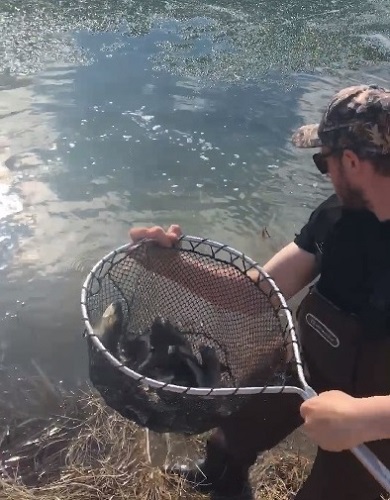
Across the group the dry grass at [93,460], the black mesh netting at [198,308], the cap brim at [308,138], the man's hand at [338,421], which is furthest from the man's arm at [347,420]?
the dry grass at [93,460]

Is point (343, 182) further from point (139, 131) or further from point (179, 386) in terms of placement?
point (139, 131)

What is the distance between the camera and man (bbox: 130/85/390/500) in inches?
80.2

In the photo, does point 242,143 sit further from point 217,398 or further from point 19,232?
point 217,398

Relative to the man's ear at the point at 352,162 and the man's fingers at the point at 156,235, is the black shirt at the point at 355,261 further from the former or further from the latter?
the man's fingers at the point at 156,235

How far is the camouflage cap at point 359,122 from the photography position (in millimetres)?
2010

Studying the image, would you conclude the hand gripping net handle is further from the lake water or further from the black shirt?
the lake water

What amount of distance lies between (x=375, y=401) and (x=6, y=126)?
15.3 ft

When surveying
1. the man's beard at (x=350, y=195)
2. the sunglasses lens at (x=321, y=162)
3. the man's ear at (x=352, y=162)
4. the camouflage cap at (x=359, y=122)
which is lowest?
the man's beard at (x=350, y=195)

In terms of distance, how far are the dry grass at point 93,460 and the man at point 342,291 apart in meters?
0.43

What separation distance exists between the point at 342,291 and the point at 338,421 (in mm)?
625

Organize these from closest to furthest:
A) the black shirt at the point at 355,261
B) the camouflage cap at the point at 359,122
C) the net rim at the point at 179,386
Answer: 1. the net rim at the point at 179,386
2. the camouflage cap at the point at 359,122
3. the black shirt at the point at 355,261

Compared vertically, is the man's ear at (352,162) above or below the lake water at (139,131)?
Result: above

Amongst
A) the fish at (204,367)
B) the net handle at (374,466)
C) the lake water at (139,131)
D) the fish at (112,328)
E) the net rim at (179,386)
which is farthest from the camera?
the lake water at (139,131)

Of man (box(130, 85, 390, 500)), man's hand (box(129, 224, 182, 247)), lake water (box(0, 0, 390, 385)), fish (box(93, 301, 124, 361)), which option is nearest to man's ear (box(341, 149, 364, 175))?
man (box(130, 85, 390, 500))
